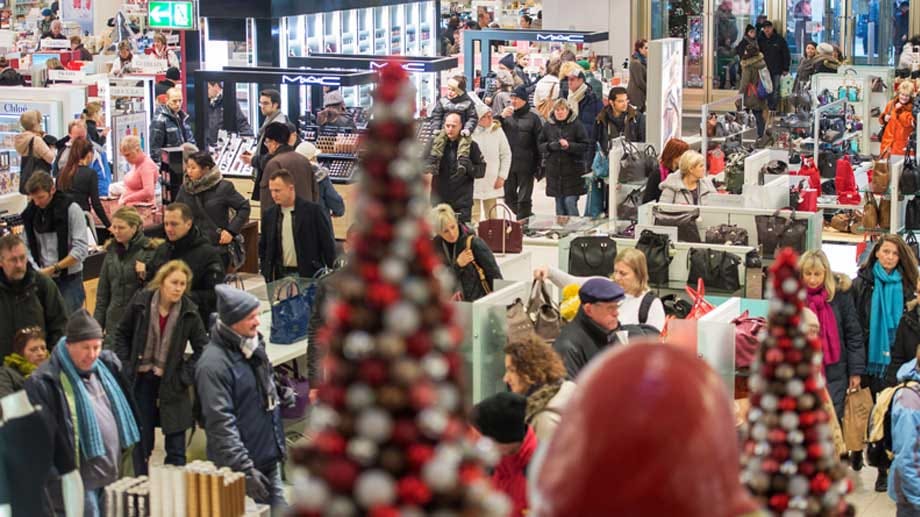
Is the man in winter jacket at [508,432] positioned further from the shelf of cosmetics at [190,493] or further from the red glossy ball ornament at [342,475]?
the red glossy ball ornament at [342,475]

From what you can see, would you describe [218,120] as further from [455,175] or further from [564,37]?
[564,37]

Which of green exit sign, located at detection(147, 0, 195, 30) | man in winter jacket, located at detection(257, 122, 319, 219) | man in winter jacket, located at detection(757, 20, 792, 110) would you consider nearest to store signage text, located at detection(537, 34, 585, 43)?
man in winter jacket, located at detection(757, 20, 792, 110)

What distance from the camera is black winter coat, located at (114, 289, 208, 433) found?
7.48 m

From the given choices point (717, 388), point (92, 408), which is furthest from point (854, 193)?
point (717, 388)

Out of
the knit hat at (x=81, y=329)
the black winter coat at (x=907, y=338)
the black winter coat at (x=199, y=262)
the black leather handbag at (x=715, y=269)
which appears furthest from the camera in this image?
the black leather handbag at (x=715, y=269)

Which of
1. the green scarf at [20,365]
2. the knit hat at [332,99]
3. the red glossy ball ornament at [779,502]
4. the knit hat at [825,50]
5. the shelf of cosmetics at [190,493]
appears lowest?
the shelf of cosmetics at [190,493]

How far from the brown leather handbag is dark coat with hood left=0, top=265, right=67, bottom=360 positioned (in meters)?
3.48

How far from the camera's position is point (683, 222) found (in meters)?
10.5

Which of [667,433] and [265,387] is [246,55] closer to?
[265,387]

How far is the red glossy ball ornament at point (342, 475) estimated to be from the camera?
1.13 meters

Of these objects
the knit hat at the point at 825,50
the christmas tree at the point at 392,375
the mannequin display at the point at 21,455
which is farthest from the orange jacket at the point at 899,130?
the christmas tree at the point at 392,375

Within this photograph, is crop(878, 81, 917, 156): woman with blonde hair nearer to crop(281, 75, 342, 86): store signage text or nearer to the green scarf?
crop(281, 75, 342, 86): store signage text

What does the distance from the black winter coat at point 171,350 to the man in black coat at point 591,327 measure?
1.95 meters

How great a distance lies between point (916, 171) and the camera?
43.0ft
